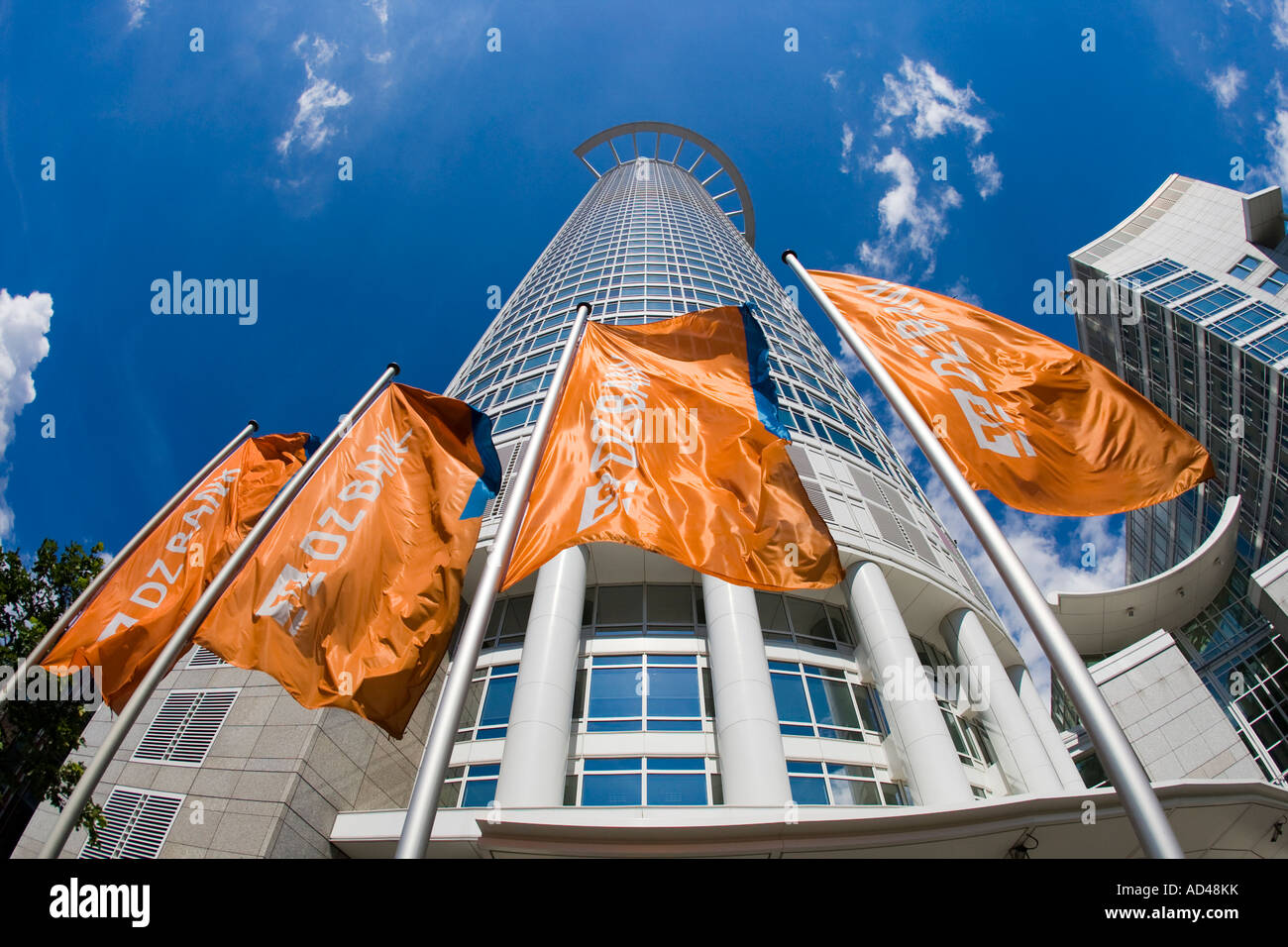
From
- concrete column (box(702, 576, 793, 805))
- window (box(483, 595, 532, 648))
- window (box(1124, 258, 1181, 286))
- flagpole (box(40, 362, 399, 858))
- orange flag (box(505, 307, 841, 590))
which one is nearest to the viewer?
flagpole (box(40, 362, 399, 858))

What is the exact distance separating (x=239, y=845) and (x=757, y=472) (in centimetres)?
1339

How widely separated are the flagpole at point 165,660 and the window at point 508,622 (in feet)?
32.1

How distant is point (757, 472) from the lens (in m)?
9.15

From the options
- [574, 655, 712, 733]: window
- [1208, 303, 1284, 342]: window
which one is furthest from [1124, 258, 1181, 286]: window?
[574, 655, 712, 733]: window

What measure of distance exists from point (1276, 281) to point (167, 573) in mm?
69272

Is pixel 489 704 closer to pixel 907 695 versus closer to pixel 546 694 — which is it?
pixel 546 694

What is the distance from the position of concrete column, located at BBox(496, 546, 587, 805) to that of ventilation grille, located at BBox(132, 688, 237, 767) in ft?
26.0

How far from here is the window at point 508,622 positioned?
1947 centimetres

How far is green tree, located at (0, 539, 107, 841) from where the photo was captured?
13.3 metres

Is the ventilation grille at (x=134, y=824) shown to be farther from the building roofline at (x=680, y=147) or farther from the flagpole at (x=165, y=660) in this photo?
the building roofline at (x=680, y=147)

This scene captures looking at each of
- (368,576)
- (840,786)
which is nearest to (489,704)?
(840,786)

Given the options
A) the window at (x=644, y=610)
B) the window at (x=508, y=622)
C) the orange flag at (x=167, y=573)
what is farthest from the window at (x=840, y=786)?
the orange flag at (x=167, y=573)

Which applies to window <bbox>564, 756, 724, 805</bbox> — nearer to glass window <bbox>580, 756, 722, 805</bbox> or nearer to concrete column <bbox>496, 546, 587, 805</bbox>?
glass window <bbox>580, 756, 722, 805</bbox>
